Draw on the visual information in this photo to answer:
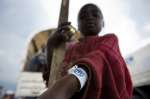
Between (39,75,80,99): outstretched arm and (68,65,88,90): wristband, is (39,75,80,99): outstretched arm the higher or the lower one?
the lower one

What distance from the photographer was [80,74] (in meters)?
1.41

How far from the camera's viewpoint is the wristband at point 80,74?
1.40 m

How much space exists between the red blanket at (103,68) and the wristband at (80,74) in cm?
3

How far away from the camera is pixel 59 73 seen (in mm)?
1695

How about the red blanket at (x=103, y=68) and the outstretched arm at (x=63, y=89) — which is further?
the red blanket at (x=103, y=68)

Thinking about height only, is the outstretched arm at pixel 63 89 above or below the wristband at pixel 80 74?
below

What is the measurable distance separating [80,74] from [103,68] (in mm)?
160

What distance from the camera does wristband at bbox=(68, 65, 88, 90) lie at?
4.59ft

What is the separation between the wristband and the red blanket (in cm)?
3

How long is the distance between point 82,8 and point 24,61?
4.36 metres

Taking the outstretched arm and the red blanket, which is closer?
the outstretched arm

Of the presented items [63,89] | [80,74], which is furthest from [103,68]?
[63,89]

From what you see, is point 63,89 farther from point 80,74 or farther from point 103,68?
point 103,68

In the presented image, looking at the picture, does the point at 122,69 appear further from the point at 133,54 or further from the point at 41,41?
the point at 133,54
